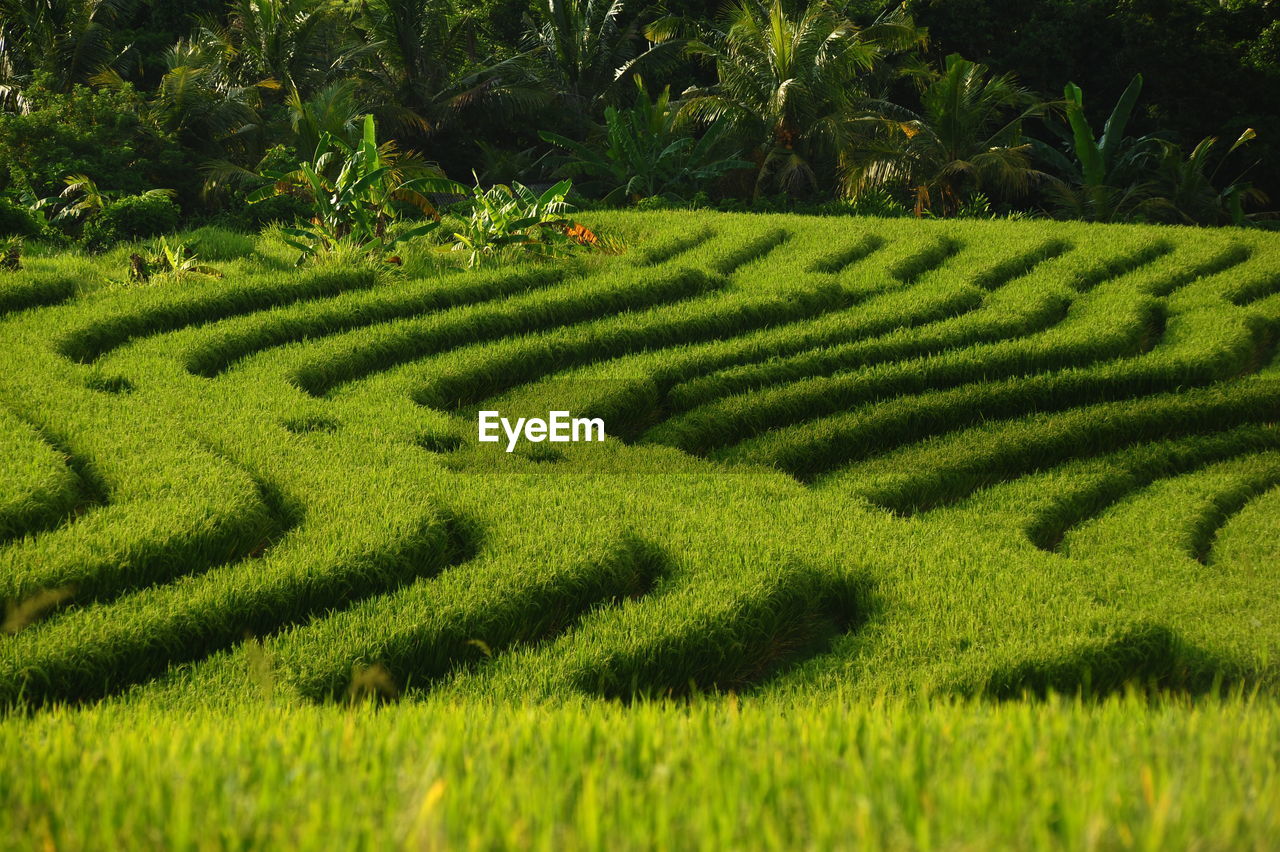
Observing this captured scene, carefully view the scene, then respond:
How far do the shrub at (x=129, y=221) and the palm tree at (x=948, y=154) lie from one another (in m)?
9.76

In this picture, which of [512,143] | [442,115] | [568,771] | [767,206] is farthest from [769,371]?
[512,143]

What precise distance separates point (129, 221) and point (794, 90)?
390 inches

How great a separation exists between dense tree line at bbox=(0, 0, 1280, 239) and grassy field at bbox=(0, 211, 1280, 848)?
5.99 metres

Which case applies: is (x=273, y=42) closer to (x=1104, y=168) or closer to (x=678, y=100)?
(x=678, y=100)

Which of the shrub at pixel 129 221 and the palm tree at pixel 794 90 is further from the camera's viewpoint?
the palm tree at pixel 794 90

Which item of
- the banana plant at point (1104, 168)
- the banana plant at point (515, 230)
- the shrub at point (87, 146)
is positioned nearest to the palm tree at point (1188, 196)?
the banana plant at point (1104, 168)

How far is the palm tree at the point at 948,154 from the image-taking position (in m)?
16.3

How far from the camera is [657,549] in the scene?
5.08 meters

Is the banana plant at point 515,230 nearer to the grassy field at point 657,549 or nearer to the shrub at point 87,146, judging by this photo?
the grassy field at point 657,549

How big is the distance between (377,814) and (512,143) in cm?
2335

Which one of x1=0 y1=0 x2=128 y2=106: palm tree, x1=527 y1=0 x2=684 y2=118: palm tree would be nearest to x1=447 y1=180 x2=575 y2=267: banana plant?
x1=0 y1=0 x2=128 y2=106: palm tree

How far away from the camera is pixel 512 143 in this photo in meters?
23.8

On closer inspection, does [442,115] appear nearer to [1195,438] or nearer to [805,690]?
[1195,438]

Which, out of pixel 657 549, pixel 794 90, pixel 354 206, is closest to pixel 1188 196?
pixel 794 90
